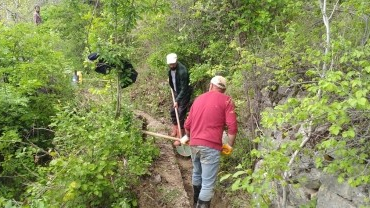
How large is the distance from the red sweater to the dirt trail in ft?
4.43

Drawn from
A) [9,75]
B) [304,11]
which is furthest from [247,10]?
[9,75]

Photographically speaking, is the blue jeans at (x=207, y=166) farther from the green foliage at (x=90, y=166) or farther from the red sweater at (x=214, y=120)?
the green foliage at (x=90, y=166)

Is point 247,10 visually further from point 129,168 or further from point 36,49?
point 36,49

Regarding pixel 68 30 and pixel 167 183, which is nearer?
pixel 167 183

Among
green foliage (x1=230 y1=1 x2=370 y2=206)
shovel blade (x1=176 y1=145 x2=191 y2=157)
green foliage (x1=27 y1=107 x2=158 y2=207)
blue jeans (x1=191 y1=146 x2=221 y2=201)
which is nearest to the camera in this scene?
green foliage (x1=230 y1=1 x2=370 y2=206)

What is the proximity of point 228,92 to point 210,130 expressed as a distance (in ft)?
8.37

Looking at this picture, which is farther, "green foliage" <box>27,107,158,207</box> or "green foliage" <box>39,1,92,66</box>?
"green foliage" <box>39,1,92,66</box>

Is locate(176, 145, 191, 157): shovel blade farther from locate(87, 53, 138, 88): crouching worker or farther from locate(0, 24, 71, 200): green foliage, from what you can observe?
locate(0, 24, 71, 200): green foliage

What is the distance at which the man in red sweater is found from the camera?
485cm

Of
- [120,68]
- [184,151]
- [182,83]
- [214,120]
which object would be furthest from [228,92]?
[214,120]

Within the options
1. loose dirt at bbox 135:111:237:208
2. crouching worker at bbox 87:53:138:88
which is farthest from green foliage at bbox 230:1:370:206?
crouching worker at bbox 87:53:138:88

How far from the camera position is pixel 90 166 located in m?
4.88

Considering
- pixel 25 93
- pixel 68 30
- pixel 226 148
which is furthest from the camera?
pixel 68 30

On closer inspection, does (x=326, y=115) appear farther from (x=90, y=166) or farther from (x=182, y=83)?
(x=182, y=83)
